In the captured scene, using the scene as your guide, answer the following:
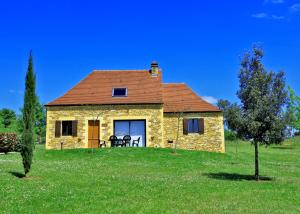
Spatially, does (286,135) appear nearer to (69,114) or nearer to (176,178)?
(176,178)

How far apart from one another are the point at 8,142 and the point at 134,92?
1181cm

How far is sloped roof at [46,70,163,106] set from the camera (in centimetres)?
3422

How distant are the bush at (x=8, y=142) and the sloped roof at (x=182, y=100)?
13.1 m

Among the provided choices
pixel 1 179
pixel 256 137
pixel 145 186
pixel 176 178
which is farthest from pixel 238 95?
pixel 1 179

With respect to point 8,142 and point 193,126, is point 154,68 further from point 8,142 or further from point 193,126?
point 8,142

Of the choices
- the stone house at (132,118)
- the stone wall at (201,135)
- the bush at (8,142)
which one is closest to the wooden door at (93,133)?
the stone house at (132,118)

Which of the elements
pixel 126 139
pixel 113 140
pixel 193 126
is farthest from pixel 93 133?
pixel 193 126

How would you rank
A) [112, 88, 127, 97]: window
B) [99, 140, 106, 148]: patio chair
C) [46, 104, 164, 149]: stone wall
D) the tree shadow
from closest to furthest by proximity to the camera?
1. the tree shadow
2. [99, 140, 106, 148]: patio chair
3. [46, 104, 164, 149]: stone wall
4. [112, 88, 127, 97]: window

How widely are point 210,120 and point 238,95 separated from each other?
15.5m

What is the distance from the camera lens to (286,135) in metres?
18.4

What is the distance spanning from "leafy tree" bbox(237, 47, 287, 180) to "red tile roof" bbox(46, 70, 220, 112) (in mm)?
14927

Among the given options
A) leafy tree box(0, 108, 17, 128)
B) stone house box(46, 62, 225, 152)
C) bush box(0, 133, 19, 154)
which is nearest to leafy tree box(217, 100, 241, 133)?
stone house box(46, 62, 225, 152)

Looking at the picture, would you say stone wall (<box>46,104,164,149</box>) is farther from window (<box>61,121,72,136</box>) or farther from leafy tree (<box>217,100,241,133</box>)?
leafy tree (<box>217,100,241,133</box>)

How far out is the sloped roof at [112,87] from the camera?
34.2 metres
